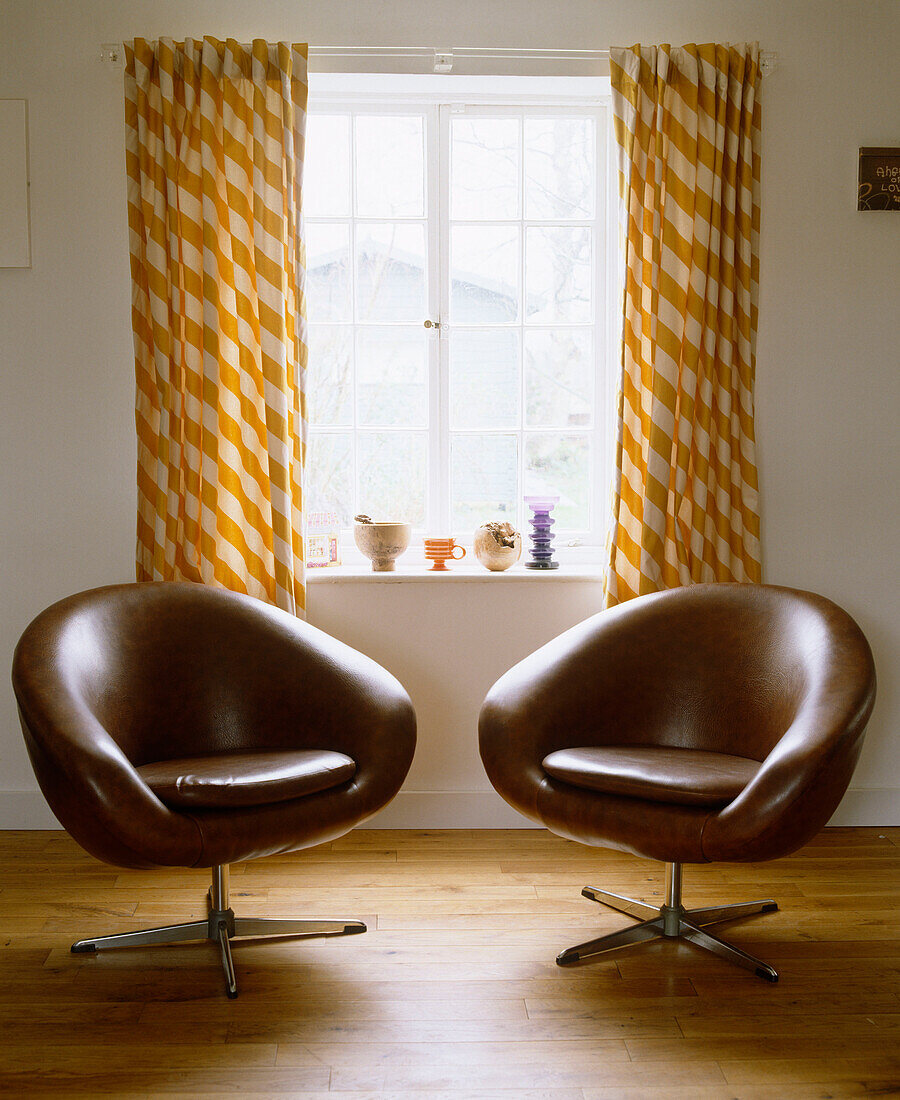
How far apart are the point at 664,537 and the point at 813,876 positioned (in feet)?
3.48

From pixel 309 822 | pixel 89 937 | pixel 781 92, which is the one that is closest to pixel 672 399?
pixel 781 92

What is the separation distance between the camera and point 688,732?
2.49m

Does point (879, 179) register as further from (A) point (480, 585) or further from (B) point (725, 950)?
(B) point (725, 950)

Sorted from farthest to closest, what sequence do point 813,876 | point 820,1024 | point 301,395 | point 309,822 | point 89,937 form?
point 301,395 → point 813,876 → point 89,937 → point 309,822 → point 820,1024

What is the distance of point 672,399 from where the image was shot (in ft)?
9.43

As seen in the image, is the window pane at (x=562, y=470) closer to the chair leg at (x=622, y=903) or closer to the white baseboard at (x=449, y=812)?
the white baseboard at (x=449, y=812)

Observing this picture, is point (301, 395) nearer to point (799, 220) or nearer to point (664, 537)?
point (664, 537)

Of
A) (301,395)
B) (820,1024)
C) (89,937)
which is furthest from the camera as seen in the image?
(301,395)

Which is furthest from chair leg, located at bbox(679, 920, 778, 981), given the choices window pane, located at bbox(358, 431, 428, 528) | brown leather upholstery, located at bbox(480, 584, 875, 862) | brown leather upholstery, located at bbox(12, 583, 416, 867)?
window pane, located at bbox(358, 431, 428, 528)

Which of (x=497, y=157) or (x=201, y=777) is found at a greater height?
(x=497, y=157)

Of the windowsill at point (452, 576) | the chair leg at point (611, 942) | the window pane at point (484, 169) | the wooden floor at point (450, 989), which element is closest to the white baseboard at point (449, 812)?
the wooden floor at point (450, 989)

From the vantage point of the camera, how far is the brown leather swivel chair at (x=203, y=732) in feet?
6.32

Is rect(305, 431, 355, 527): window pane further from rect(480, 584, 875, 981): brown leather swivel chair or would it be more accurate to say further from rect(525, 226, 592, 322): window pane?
rect(480, 584, 875, 981): brown leather swivel chair

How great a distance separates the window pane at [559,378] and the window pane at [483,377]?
0.18 feet
